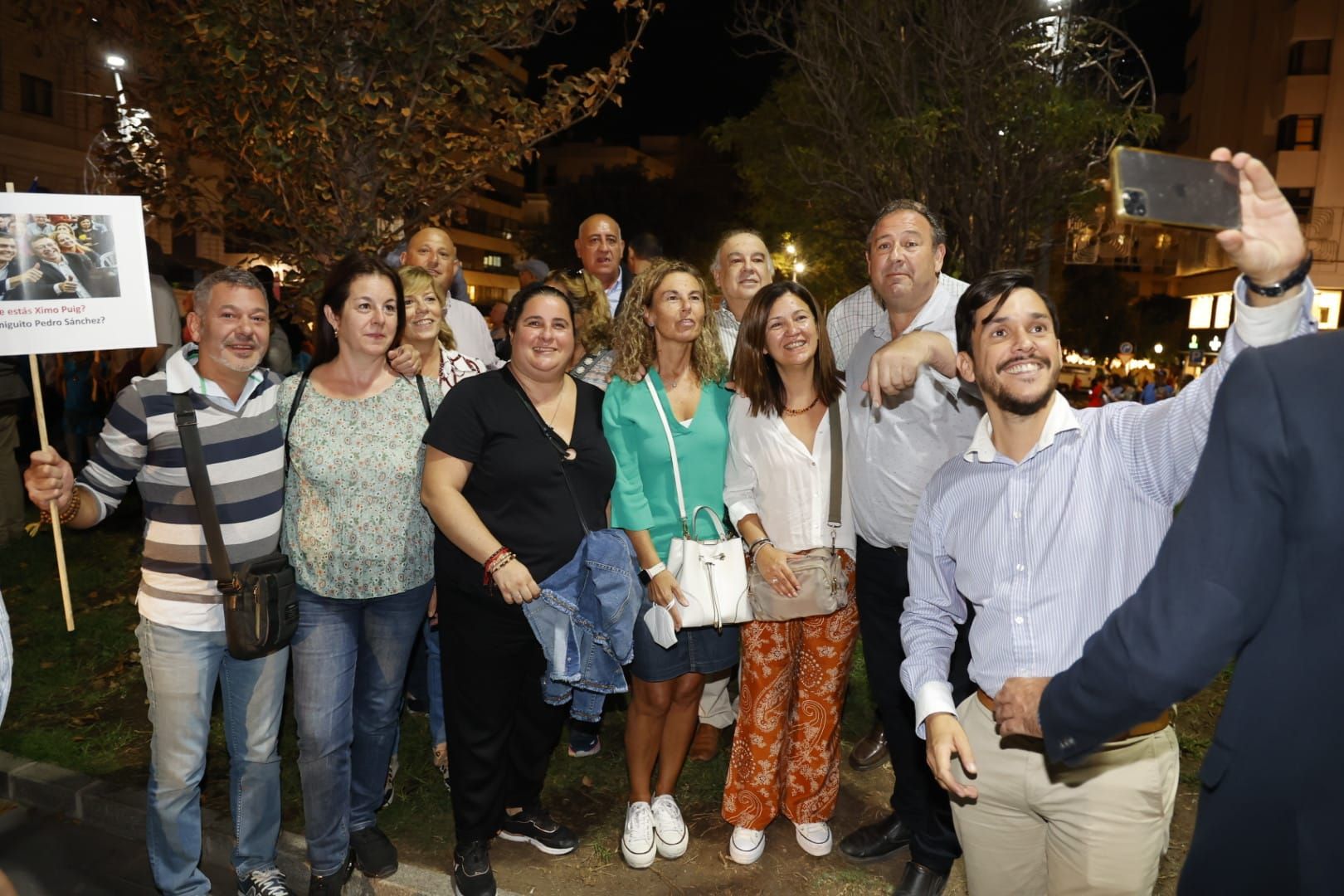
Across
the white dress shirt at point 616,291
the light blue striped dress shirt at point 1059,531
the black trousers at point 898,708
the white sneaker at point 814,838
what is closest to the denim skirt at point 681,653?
the black trousers at point 898,708

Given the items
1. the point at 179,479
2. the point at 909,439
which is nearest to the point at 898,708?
the point at 909,439

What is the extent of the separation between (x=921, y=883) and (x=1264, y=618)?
271cm

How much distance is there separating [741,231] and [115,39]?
→ 4.70 meters

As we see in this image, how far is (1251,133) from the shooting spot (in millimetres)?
39688

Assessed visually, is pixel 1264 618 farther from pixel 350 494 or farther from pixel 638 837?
pixel 638 837

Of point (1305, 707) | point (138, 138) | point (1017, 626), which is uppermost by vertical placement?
point (138, 138)

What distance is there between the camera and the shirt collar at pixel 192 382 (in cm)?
329

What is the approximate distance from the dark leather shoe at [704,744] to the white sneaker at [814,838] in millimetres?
922

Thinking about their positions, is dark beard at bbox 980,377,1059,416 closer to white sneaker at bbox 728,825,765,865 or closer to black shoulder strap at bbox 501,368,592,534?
black shoulder strap at bbox 501,368,592,534

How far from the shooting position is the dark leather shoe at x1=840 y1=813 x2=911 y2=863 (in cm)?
409

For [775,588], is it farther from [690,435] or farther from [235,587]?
[235,587]

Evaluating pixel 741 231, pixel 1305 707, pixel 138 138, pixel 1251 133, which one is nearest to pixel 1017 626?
pixel 1305 707

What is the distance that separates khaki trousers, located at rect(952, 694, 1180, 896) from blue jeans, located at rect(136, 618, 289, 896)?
2647 millimetres

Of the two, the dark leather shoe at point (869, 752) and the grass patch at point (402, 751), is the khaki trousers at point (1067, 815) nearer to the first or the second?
the grass patch at point (402, 751)
